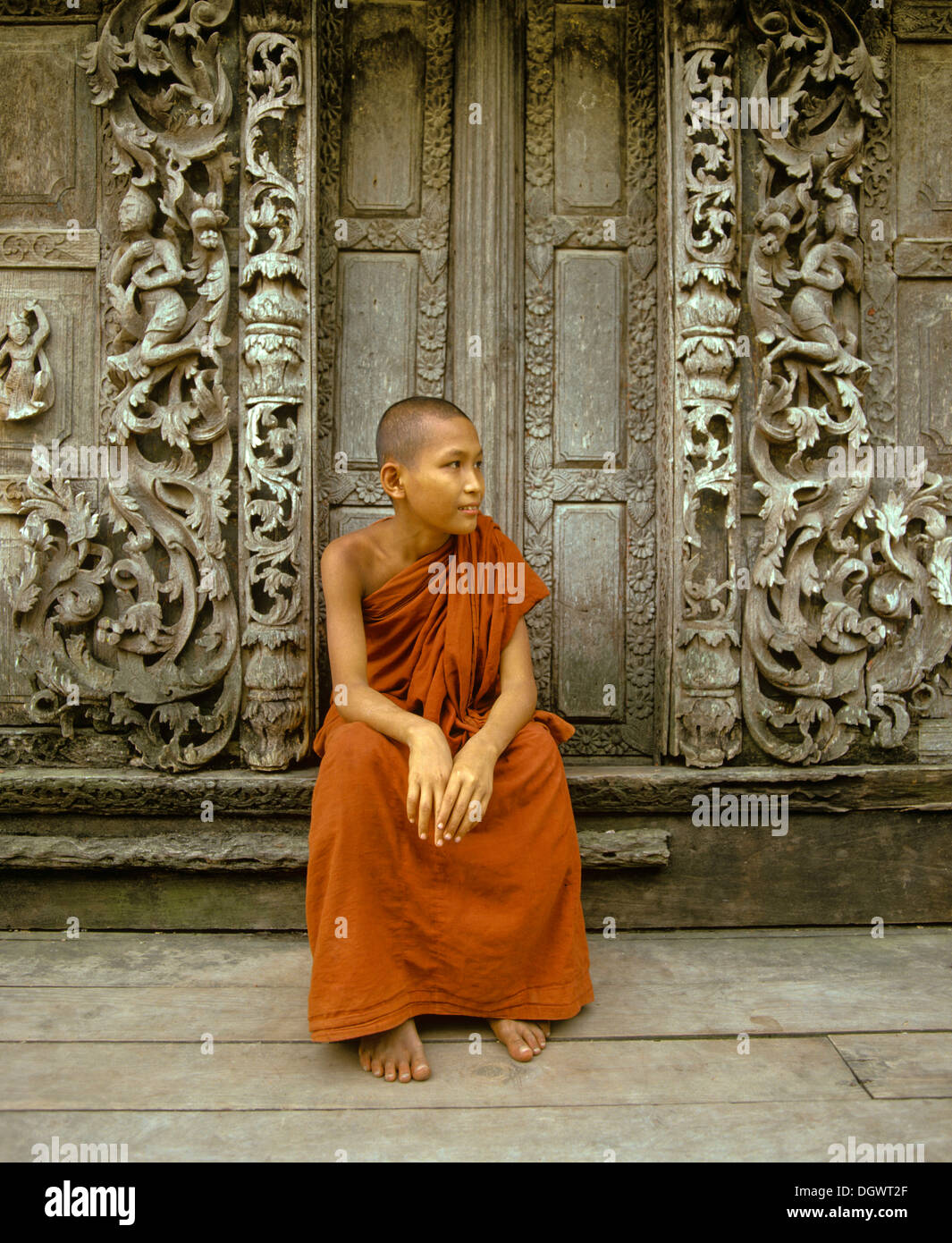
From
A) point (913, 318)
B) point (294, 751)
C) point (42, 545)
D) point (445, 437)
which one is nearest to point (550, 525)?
point (445, 437)

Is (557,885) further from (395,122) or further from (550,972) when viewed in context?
(395,122)

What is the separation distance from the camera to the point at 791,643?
3316 mm

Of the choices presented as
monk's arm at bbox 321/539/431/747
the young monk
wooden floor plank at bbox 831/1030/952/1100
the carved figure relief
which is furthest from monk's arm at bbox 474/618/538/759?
the carved figure relief

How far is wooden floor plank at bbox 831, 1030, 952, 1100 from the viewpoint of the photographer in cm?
220

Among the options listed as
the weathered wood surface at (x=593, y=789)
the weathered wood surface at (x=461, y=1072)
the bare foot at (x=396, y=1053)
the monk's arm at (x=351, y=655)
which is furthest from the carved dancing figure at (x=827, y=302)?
the bare foot at (x=396, y=1053)

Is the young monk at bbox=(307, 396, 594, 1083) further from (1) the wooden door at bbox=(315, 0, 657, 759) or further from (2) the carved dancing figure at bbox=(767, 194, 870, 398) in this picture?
(2) the carved dancing figure at bbox=(767, 194, 870, 398)

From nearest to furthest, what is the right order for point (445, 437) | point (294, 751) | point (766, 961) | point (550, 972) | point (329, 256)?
point (550, 972) → point (445, 437) → point (766, 961) → point (294, 751) → point (329, 256)

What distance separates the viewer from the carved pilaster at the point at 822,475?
332cm

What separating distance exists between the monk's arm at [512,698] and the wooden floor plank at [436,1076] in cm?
77

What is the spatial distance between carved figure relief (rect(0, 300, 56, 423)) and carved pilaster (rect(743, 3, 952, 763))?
2.50 meters

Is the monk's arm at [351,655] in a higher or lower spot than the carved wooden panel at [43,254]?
lower

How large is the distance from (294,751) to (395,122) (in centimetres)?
237

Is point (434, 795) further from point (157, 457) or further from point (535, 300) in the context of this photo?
point (535, 300)

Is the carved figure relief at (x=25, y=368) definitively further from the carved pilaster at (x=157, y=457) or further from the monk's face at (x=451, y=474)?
the monk's face at (x=451, y=474)
